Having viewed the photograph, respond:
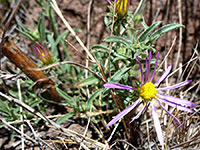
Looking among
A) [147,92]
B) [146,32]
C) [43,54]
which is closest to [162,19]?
[146,32]

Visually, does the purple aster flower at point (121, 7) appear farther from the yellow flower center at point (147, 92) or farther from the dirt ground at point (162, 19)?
the dirt ground at point (162, 19)

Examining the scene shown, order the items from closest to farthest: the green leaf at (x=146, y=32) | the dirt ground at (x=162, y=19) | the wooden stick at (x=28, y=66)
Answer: the wooden stick at (x=28, y=66) → the green leaf at (x=146, y=32) → the dirt ground at (x=162, y=19)

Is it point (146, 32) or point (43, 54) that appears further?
point (43, 54)

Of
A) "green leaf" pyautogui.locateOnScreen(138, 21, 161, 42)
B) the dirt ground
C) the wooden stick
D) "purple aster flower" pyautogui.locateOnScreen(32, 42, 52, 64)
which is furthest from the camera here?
the dirt ground

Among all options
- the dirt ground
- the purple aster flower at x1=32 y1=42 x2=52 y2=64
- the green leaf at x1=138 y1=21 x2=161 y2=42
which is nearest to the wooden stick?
the purple aster flower at x1=32 y1=42 x2=52 y2=64

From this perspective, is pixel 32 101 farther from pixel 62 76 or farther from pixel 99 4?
pixel 99 4

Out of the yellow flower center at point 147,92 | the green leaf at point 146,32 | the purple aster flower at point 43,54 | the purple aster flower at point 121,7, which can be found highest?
the purple aster flower at point 121,7

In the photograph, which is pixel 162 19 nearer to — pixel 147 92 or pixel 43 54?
pixel 147 92

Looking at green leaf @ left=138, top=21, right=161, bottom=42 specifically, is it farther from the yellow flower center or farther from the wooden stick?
the wooden stick

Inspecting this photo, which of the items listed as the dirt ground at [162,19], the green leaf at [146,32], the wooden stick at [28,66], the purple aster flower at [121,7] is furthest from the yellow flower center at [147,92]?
the dirt ground at [162,19]

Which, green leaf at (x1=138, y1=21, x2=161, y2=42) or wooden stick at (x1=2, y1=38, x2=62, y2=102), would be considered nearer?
wooden stick at (x1=2, y1=38, x2=62, y2=102)

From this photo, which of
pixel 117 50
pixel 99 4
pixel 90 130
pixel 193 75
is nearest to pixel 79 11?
pixel 99 4
